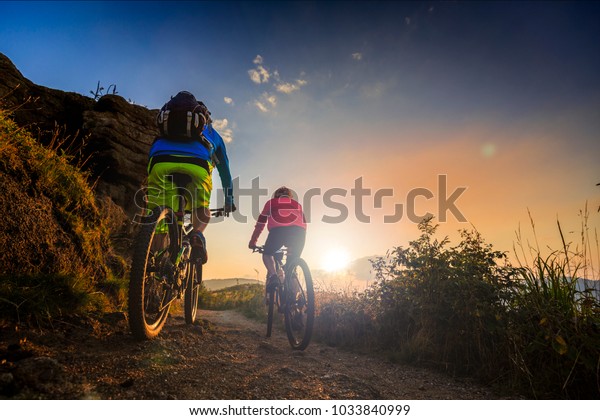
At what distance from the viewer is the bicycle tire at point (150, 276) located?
2826 mm

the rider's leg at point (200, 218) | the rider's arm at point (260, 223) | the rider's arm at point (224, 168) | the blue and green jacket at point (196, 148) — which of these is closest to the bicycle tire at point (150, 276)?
the rider's leg at point (200, 218)

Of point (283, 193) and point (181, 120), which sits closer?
point (181, 120)

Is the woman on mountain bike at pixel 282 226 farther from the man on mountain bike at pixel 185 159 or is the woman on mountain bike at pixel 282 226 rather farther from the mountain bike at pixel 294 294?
the man on mountain bike at pixel 185 159

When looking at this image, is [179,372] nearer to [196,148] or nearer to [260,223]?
[196,148]

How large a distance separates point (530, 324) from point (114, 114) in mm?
10515

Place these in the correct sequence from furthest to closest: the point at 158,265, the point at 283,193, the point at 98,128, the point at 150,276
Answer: the point at 98,128 → the point at 283,193 → the point at 150,276 → the point at 158,265

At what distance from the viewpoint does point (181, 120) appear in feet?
12.1

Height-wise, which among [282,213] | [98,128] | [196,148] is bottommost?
[282,213]

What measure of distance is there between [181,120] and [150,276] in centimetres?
195

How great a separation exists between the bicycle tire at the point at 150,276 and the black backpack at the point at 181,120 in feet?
3.29

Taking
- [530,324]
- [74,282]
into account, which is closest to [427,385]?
[530,324]

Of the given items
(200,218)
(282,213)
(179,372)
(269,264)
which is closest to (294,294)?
(269,264)
